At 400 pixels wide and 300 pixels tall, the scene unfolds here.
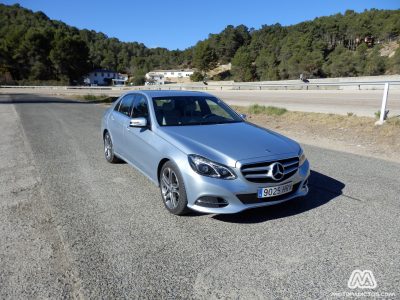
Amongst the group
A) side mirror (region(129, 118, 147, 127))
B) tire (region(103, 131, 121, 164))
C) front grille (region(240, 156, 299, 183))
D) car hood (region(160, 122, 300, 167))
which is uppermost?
side mirror (region(129, 118, 147, 127))

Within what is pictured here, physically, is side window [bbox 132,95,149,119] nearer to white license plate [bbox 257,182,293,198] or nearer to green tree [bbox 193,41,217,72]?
white license plate [bbox 257,182,293,198]

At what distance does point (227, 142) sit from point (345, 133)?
7.75 meters

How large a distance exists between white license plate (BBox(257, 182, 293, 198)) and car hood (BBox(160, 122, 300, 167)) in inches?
14.9

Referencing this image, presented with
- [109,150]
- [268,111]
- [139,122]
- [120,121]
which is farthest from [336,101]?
[139,122]

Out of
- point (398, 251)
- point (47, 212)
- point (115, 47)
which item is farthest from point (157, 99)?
point (115, 47)

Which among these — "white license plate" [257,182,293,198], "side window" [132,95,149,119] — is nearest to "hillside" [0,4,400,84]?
"side window" [132,95,149,119]

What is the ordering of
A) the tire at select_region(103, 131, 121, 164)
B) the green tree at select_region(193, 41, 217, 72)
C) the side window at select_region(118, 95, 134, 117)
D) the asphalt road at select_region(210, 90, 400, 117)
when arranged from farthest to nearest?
1. the green tree at select_region(193, 41, 217, 72)
2. the asphalt road at select_region(210, 90, 400, 117)
3. the tire at select_region(103, 131, 121, 164)
4. the side window at select_region(118, 95, 134, 117)

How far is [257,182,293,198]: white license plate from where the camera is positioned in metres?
3.95

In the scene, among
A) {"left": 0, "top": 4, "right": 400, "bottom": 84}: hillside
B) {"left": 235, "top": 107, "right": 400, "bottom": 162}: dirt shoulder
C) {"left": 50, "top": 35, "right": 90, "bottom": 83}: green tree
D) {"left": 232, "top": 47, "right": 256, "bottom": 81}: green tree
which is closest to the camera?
{"left": 235, "top": 107, "right": 400, "bottom": 162}: dirt shoulder

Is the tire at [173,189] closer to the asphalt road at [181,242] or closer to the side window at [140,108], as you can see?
the asphalt road at [181,242]

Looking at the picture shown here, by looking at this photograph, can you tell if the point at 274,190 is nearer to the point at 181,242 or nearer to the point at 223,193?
the point at 223,193

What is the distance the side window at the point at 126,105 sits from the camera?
6.18 meters

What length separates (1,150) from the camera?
8.37m

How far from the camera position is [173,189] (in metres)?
4.36
